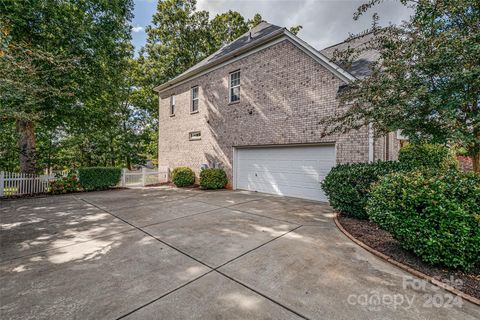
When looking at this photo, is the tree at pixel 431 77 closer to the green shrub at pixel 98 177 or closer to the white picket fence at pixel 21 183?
the green shrub at pixel 98 177

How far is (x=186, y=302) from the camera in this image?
2230 mm

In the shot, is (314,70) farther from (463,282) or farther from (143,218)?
(143,218)

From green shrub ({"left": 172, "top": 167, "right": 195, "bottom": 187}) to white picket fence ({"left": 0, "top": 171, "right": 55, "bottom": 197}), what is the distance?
5.50 meters

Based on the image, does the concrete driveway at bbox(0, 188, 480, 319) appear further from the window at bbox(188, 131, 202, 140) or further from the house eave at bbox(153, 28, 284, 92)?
the window at bbox(188, 131, 202, 140)

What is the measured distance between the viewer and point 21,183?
356 inches

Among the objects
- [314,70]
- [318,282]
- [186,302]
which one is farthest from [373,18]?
[186,302]

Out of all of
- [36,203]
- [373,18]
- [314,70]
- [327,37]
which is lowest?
[36,203]

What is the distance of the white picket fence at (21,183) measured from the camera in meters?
8.70

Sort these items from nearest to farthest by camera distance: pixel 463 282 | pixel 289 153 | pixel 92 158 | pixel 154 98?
pixel 463 282
pixel 289 153
pixel 92 158
pixel 154 98

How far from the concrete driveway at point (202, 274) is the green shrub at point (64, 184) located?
5.40m

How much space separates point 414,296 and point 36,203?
10553 mm

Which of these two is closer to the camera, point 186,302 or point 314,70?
point 186,302

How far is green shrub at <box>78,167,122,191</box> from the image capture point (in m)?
10.3

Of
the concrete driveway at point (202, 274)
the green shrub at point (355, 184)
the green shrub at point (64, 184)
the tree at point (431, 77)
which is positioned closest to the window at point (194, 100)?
the green shrub at point (64, 184)
